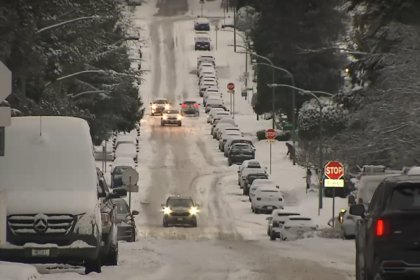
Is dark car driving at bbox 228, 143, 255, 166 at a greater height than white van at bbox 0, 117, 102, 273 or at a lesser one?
greater

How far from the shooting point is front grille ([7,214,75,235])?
1830 centimetres

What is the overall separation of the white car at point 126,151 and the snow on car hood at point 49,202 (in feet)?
181

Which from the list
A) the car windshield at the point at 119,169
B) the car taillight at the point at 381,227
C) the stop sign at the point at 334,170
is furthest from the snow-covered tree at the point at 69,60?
the car taillight at the point at 381,227

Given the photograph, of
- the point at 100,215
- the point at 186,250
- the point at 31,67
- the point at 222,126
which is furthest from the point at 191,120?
the point at 100,215

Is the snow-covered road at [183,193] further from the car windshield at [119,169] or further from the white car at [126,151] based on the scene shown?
the car windshield at [119,169]

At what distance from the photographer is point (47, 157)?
19.3 m

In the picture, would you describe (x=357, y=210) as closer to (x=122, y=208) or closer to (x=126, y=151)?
(x=122, y=208)

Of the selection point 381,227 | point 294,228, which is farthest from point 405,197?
point 294,228

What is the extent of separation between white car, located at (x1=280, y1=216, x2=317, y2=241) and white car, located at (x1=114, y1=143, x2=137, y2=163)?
36351mm

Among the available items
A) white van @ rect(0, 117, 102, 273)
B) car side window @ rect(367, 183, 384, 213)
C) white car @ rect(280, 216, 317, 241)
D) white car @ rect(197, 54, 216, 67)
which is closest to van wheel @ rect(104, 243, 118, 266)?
white van @ rect(0, 117, 102, 273)

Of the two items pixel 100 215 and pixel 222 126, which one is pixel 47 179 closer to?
pixel 100 215

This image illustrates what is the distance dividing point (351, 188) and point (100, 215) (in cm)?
4210

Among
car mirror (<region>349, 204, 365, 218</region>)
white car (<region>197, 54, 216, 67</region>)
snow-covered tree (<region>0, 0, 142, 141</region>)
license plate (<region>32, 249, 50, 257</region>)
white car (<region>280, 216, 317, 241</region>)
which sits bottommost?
white car (<region>280, 216, 317, 241</region>)

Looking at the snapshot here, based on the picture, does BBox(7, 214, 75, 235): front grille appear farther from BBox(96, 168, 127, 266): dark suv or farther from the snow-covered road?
BBox(96, 168, 127, 266): dark suv
